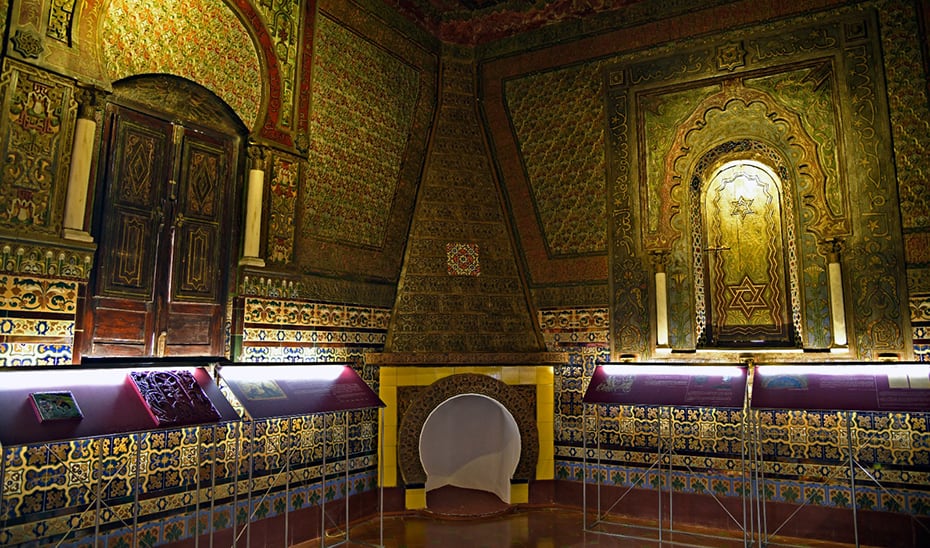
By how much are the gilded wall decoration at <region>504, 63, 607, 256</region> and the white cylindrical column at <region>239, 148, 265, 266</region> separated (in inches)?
120

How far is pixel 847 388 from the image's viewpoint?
4.76 m

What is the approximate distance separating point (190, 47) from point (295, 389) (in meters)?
2.70

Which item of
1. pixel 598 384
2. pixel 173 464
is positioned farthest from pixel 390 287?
pixel 173 464

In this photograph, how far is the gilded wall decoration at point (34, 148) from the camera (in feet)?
12.0

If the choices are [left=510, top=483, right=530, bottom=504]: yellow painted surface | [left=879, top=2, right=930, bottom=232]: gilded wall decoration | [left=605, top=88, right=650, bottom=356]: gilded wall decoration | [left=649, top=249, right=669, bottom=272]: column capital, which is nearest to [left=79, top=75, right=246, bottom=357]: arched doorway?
[left=510, top=483, right=530, bottom=504]: yellow painted surface

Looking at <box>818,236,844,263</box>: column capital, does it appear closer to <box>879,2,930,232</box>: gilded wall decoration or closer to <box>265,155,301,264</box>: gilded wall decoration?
<box>879,2,930,232</box>: gilded wall decoration

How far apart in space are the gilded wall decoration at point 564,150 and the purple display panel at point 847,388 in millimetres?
2261

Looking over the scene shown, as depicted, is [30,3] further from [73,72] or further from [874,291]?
[874,291]

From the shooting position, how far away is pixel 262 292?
17.1 feet

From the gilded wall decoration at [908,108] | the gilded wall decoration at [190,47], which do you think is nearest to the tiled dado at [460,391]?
the gilded wall decoration at [190,47]

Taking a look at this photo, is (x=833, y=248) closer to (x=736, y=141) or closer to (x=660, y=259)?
(x=736, y=141)

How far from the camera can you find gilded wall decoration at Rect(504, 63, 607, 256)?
6711mm

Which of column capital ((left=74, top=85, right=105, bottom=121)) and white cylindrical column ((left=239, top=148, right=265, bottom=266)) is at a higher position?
column capital ((left=74, top=85, right=105, bottom=121))

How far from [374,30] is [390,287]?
8.69 ft
